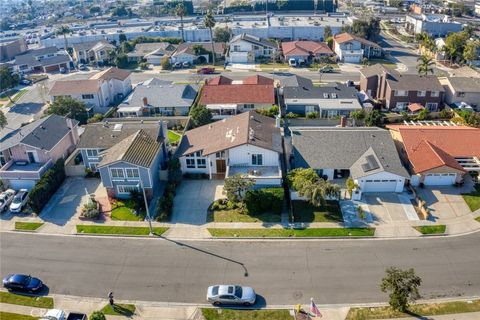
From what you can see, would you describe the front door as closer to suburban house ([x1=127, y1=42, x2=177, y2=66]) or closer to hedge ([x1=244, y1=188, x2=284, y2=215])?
hedge ([x1=244, y1=188, x2=284, y2=215])

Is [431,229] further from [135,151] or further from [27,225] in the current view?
[27,225]

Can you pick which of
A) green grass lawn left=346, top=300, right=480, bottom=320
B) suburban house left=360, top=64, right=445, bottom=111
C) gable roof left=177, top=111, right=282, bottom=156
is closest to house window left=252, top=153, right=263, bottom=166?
gable roof left=177, top=111, right=282, bottom=156

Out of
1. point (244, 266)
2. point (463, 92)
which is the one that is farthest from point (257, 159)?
point (463, 92)

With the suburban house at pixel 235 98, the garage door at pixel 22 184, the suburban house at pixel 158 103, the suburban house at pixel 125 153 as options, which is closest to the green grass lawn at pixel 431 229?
the suburban house at pixel 125 153

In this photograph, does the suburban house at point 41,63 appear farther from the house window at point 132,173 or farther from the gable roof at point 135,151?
the house window at point 132,173

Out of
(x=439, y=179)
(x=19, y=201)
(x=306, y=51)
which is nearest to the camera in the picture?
(x=19, y=201)

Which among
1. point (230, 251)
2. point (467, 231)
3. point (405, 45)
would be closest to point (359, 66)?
point (405, 45)
